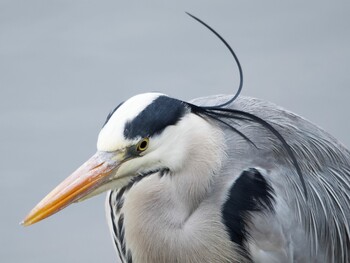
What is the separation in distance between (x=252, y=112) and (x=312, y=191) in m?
0.37

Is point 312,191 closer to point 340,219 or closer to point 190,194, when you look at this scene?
point 340,219

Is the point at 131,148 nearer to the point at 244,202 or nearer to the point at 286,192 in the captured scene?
the point at 244,202

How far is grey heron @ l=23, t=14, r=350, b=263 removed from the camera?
259 cm

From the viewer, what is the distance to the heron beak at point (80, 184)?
8.39ft

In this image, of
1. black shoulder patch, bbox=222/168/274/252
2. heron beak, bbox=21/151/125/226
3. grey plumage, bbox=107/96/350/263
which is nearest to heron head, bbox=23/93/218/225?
heron beak, bbox=21/151/125/226

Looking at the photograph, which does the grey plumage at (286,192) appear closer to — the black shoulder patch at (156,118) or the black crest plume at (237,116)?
the black crest plume at (237,116)

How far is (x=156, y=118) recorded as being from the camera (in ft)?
8.45

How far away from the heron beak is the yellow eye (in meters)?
0.06

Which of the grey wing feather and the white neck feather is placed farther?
the grey wing feather

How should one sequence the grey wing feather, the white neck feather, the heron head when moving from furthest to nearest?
the grey wing feather → the white neck feather → the heron head

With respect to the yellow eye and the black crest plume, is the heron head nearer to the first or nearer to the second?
the yellow eye

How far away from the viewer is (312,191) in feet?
9.88

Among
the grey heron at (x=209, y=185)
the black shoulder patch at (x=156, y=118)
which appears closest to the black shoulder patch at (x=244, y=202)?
the grey heron at (x=209, y=185)

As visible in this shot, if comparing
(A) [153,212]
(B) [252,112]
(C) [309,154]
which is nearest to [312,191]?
(C) [309,154]
